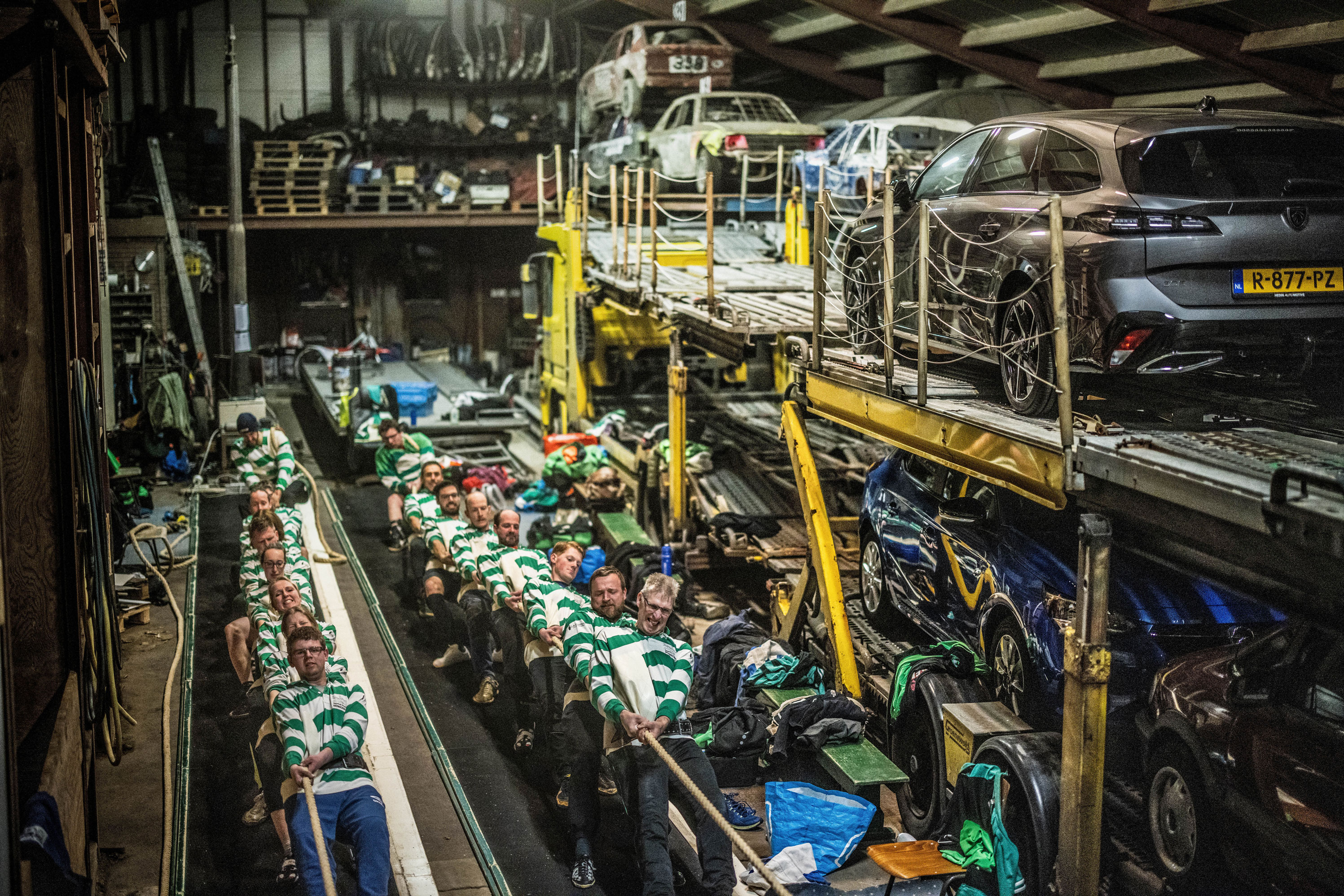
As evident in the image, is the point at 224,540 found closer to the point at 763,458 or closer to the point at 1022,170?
the point at 763,458

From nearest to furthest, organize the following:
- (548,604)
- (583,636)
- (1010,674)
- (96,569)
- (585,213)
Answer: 1. (1010,674)
2. (583,636)
3. (96,569)
4. (548,604)
5. (585,213)

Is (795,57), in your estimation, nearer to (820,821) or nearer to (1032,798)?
(820,821)

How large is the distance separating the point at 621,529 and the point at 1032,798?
23.7 ft

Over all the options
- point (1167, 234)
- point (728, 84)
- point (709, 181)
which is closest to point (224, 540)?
point (709, 181)

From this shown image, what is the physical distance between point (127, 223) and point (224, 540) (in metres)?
7.88

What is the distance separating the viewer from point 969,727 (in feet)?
20.6

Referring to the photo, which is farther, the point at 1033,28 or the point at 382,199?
the point at 382,199

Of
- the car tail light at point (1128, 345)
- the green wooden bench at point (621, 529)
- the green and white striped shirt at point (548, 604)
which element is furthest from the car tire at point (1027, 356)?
the green wooden bench at point (621, 529)

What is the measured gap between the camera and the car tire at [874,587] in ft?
28.2

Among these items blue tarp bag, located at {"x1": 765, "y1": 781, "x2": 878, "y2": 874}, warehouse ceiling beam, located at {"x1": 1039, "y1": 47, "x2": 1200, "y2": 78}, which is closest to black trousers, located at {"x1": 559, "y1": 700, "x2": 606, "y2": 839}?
blue tarp bag, located at {"x1": 765, "y1": 781, "x2": 878, "y2": 874}

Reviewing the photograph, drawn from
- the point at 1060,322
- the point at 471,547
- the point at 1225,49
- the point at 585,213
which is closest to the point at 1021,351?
the point at 1060,322

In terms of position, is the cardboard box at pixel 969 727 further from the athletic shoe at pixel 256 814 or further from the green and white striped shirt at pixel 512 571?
the athletic shoe at pixel 256 814

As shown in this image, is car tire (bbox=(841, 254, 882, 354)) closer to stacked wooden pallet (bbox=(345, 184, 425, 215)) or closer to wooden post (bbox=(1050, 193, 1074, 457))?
wooden post (bbox=(1050, 193, 1074, 457))

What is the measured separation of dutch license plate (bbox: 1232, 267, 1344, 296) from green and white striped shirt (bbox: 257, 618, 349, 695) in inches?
182
